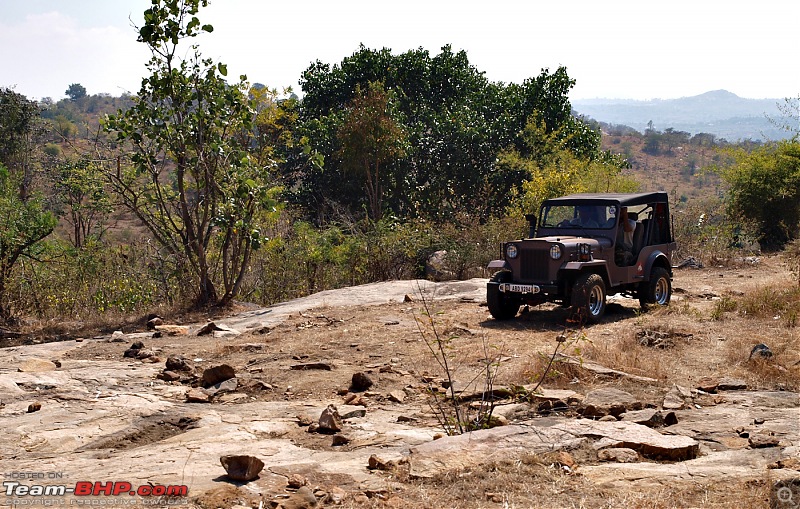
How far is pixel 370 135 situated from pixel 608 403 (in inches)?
678

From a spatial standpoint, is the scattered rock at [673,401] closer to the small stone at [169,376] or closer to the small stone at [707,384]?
the small stone at [707,384]

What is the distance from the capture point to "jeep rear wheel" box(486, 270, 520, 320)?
1090cm

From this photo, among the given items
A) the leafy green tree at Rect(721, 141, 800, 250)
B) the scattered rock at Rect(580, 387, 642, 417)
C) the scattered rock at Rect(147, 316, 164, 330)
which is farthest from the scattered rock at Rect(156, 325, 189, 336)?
the leafy green tree at Rect(721, 141, 800, 250)

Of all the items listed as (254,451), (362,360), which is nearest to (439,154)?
(362,360)

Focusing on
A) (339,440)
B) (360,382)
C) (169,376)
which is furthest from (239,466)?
(169,376)

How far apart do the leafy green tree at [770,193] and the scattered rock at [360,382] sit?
1744 cm

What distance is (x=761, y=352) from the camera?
7852 millimetres

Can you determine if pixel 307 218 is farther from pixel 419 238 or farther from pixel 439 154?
pixel 419 238

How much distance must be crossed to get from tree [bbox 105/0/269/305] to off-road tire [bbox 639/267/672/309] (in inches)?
244

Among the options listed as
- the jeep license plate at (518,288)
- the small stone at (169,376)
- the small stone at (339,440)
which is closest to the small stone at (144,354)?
the small stone at (169,376)

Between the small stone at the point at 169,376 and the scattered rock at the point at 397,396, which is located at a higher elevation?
the small stone at the point at 169,376

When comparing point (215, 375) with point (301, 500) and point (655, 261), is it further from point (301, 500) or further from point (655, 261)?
point (655, 261)

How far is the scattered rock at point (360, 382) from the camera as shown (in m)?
7.39

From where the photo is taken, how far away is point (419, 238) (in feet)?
56.0
